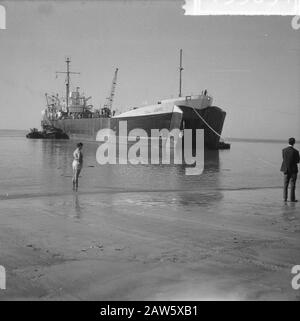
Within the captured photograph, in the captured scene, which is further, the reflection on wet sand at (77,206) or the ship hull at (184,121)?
the ship hull at (184,121)

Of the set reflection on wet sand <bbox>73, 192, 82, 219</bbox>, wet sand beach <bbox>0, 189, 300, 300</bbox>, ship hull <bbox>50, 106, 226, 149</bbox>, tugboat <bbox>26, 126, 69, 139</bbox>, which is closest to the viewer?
wet sand beach <bbox>0, 189, 300, 300</bbox>

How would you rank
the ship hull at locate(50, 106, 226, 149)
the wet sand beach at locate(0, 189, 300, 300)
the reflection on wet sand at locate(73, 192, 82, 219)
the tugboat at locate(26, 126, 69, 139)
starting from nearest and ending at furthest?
the wet sand beach at locate(0, 189, 300, 300)
the reflection on wet sand at locate(73, 192, 82, 219)
the ship hull at locate(50, 106, 226, 149)
the tugboat at locate(26, 126, 69, 139)

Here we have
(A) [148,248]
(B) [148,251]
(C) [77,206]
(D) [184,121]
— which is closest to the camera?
(B) [148,251]

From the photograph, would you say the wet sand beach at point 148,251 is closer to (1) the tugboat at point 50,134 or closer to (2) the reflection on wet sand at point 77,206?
(2) the reflection on wet sand at point 77,206

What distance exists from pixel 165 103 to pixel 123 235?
4445cm

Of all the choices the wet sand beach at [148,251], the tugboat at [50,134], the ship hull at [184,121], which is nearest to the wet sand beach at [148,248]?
the wet sand beach at [148,251]

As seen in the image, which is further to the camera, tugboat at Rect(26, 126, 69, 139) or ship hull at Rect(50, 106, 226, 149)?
tugboat at Rect(26, 126, 69, 139)

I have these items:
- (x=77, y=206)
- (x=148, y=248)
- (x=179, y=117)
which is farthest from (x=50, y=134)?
(x=148, y=248)

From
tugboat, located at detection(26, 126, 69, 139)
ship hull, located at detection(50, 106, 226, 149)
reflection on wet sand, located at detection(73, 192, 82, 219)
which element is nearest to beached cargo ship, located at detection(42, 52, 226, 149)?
ship hull, located at detection(50, 106, 226, 149)

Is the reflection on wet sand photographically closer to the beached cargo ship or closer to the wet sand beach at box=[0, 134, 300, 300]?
the wet sand beach at box=[0, 134, 300, 300]

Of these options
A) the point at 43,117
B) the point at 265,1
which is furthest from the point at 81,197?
the point at 43,117

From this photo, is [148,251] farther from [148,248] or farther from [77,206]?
[77,206]

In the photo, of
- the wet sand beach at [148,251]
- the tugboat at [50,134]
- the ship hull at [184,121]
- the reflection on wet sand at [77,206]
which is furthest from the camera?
the tugboat at [50,134]

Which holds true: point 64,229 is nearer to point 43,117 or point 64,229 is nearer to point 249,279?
point 249,279
